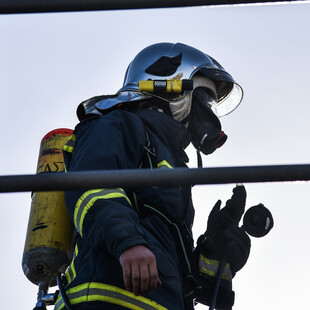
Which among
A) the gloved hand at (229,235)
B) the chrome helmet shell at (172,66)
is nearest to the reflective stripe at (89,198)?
the gloved hand at (229,235)

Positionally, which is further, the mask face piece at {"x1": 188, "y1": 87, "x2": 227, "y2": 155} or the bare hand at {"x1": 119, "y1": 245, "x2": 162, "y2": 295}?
the mask face piece at {"x1": 188, "y1": 87, "x2": 227, "y2": 155}

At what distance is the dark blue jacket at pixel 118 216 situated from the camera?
2180 mm

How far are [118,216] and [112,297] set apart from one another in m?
0.27

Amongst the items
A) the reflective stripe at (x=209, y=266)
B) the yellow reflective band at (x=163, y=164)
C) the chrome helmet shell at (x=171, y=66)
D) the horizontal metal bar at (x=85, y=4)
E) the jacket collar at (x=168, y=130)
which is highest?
the chrome helmet shell at (x=171, y=66)

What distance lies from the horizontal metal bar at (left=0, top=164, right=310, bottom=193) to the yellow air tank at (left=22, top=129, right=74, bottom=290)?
5.00 ft

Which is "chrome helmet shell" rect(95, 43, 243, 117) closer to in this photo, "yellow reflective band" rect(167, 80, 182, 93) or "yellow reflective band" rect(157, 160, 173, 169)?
"yellow reflective band" rect(167, 80, 182, 93)

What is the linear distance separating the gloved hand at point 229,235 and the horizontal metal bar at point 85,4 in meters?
1.57

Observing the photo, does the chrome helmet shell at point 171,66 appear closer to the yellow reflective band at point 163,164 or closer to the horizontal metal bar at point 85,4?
the yellow reflective band at point 163,164

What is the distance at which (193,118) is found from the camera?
3.57 metres

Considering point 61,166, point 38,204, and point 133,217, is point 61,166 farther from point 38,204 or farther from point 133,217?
point 133,217

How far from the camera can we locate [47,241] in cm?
276

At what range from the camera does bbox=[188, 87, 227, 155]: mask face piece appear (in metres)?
3.54

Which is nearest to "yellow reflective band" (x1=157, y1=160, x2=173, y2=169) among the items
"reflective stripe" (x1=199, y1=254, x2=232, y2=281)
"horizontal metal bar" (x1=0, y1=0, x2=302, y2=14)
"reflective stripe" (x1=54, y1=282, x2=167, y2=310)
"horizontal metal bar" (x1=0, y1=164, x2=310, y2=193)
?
"reflective stripe" (x1=199, y1=254, x2=232, y2=281)

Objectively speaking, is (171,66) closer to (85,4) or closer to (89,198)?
(89,198)
